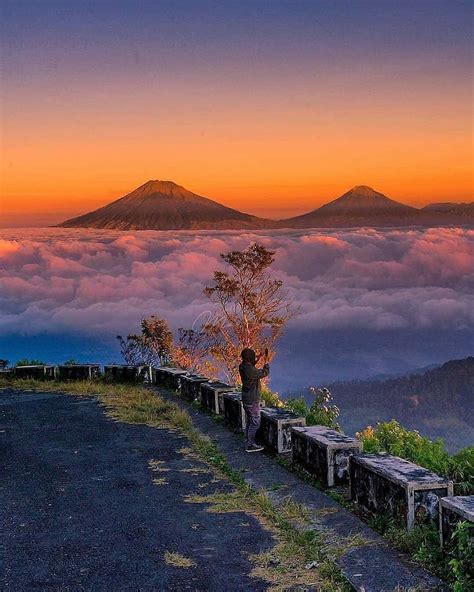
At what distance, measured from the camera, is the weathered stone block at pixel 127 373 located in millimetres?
21734

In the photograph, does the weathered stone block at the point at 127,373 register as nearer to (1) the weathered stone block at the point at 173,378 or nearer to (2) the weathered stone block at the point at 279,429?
(1) the weathered stone block at the point at 173,378

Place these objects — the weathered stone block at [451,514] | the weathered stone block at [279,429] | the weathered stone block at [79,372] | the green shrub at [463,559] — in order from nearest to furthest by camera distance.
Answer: the green shrub at [463,559] → the weathered stone block at [451,514] → the weathered stone block at [279,429] → the weathered stone block at [79,372]

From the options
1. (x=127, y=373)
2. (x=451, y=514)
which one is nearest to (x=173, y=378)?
(x=127, y=373)

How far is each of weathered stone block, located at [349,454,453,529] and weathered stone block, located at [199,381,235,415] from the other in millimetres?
6911

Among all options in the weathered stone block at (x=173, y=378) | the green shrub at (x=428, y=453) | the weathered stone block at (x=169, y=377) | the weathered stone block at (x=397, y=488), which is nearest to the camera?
the weathered stone block at (x=397, y=488)

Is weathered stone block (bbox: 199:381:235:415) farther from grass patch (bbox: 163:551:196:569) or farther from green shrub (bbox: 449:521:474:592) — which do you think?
green shrub (bbox: 449:521:474:592)

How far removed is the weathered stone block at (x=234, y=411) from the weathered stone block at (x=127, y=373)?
24.2 feet

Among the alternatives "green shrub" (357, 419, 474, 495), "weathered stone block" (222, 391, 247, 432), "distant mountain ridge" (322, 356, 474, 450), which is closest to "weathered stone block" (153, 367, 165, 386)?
"weathered stone block" (222, 391, 247, 432)

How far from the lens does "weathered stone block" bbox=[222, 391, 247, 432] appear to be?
43.8 feet

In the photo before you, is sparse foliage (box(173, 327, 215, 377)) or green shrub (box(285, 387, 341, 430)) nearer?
green shrub (box(285, 387, 341, 430))

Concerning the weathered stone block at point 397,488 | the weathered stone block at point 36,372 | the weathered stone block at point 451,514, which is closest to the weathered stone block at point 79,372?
the weathered stone block at point 36,372

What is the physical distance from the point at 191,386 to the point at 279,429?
661 cm

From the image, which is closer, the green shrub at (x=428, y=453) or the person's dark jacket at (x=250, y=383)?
the green shrub at (x=428, y=453)

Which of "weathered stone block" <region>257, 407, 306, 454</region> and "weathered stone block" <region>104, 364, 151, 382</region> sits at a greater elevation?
"weathered stone block" <region>257, 407, 306, 454</region>
